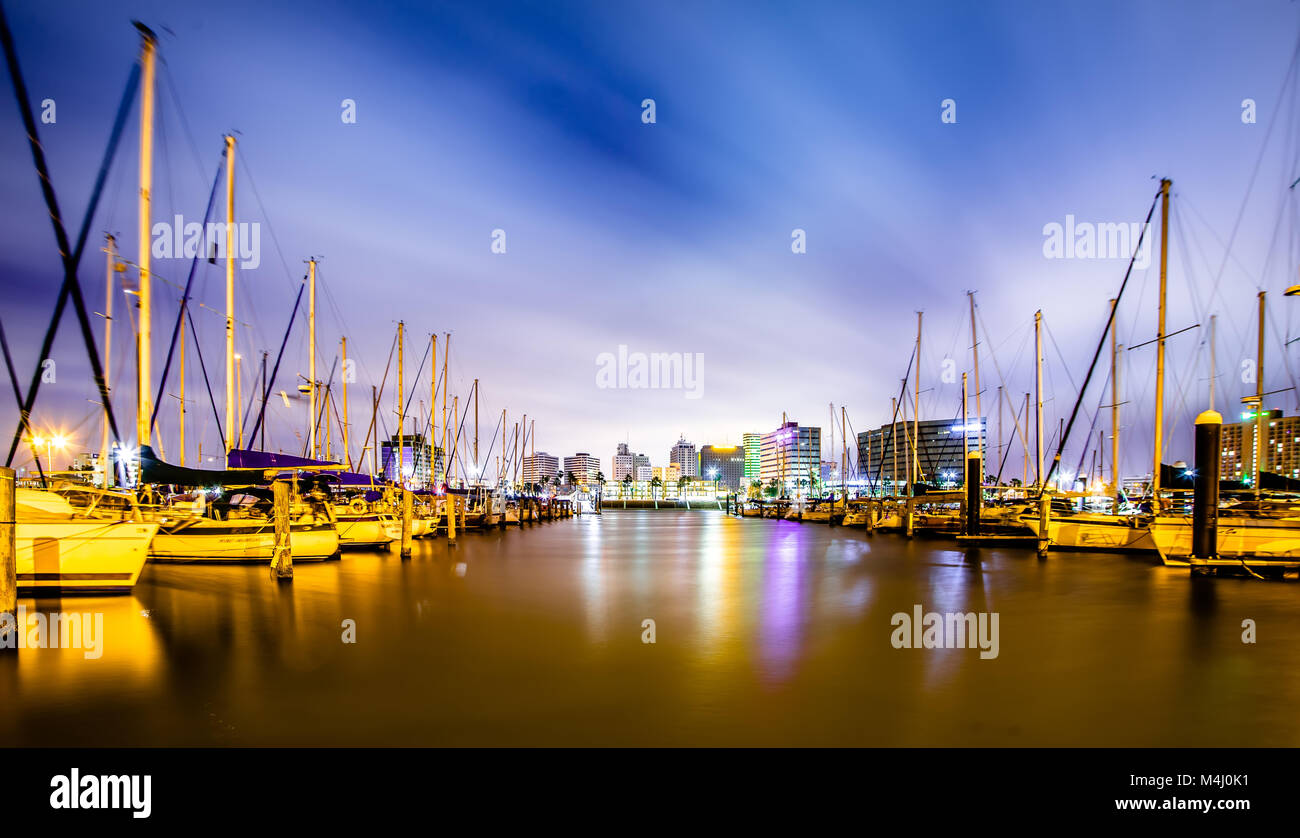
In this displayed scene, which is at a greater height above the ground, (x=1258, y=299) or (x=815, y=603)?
(x=1258, y=299)

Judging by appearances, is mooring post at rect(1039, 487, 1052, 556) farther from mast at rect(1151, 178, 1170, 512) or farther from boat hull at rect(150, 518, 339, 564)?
boat hull at rect(150, 518, 339, 564)

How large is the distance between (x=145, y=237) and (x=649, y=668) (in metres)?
19.2

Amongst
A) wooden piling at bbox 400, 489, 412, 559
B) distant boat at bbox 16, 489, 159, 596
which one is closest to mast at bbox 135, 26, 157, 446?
distant boat at bbox 16, 489, 159, 596

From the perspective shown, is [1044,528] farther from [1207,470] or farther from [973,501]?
[1207,470]

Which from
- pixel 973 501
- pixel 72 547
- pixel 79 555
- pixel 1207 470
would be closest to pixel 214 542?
pixel 79 555

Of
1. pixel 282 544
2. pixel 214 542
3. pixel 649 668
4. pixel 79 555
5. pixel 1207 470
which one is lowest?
pixel 649 668

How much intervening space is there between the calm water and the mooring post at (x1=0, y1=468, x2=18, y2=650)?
114 cm

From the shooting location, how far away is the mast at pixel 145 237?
17.9 m

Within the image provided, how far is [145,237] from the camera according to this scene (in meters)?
18.4
